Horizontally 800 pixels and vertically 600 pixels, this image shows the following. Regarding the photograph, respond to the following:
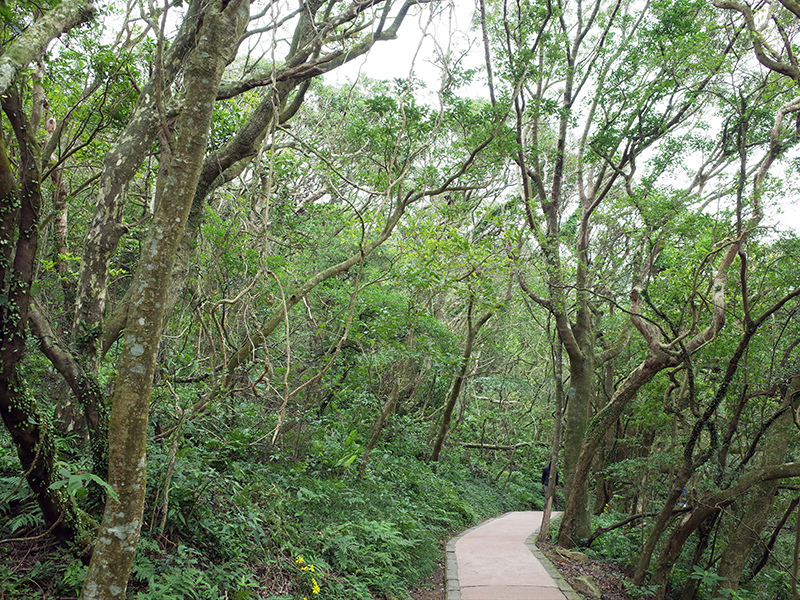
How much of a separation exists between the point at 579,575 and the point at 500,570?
1334 mm

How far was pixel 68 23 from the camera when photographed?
5.36m

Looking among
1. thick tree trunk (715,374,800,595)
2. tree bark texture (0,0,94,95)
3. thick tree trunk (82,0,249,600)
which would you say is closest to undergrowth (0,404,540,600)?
thick tree trunk (82,0,249,600)

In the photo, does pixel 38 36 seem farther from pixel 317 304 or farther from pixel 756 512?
pixel 756 512

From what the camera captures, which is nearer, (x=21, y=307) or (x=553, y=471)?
(x=21, y=307)

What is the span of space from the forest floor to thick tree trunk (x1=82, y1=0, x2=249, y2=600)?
4.92 metres

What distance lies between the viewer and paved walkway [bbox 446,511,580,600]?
6.43 m

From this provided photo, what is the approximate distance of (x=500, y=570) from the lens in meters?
7.48

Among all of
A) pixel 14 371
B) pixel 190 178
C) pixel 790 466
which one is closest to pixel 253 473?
pixel 14 371

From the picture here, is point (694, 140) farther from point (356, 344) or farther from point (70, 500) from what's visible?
point (70, 500)

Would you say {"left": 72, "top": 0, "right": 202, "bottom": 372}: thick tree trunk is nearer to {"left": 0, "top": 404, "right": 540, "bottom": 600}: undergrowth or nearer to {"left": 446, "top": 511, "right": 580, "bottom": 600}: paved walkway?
{"left": 0, "top": 404, "right": 540, "bottom": 600}: undergrowth

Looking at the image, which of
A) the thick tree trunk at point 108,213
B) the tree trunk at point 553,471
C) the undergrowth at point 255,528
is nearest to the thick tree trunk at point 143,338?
the undergrowth at point 255,528

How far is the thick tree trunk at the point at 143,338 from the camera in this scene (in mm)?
2695

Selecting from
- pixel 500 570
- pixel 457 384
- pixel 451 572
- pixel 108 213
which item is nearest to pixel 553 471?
pixel 500 570

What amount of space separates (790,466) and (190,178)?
21.4ft
